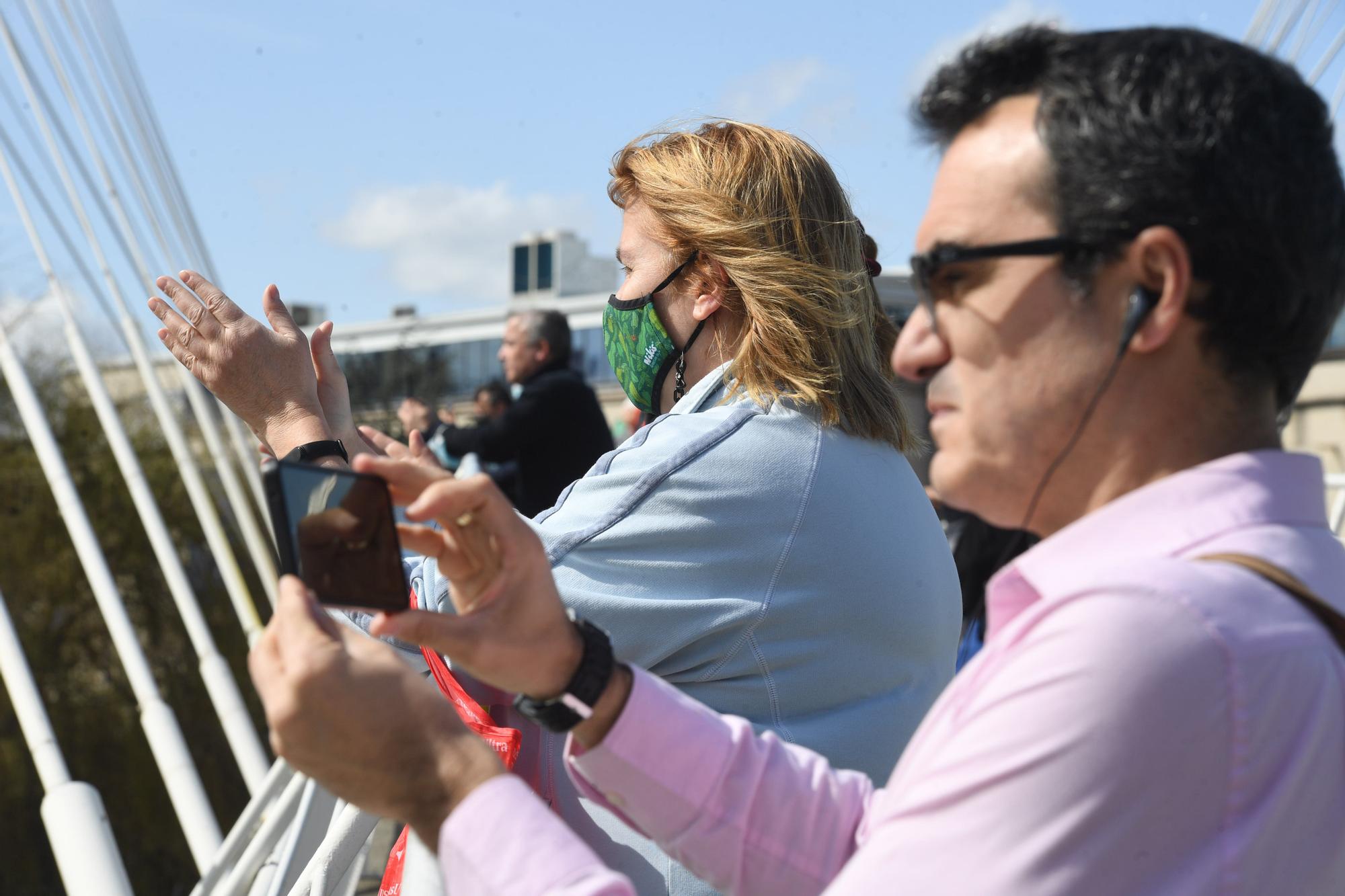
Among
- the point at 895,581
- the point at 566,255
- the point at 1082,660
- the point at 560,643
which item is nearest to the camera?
the point at 1082,660

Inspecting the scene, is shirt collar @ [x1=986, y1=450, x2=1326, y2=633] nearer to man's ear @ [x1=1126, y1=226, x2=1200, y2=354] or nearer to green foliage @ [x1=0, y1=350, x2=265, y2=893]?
man's ear @ [x1=1126, y1=226, x2=1200, y2=354]

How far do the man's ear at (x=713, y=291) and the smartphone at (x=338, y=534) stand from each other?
3.55 feet

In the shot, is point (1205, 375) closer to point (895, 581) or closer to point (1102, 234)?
point (1102, 234)

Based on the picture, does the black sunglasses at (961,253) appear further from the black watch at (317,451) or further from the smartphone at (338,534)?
the black watch at (317,451)

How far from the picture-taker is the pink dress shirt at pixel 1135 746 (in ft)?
3.17

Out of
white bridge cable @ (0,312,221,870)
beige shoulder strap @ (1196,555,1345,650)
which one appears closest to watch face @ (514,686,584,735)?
beige shoulder strap @ (1196,555,1345,650)

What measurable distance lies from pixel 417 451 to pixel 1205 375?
1643 mm

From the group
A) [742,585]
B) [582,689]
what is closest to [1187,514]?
[582,689]

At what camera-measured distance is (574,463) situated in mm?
6207

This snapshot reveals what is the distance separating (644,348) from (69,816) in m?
2.01

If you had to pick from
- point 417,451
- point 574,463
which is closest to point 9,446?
point 574,463

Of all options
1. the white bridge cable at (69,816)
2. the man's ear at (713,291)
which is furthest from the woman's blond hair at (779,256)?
the white bridge cable at (69,816)

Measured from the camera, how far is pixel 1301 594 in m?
1.03

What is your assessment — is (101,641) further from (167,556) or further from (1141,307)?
(1141,307)
